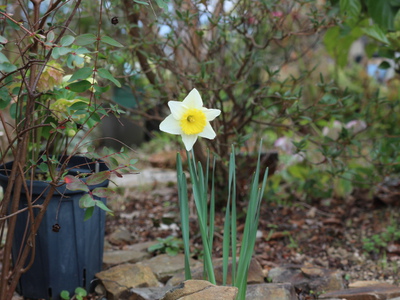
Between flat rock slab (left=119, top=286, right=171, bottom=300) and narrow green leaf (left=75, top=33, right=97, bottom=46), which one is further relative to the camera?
flat rock slab (left=119, top=286, right=171, bottom=300)

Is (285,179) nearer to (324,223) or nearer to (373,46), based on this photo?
(324,223)

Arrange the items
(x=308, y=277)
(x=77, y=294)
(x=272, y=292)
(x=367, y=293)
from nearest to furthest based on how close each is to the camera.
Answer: (x=272, y=292), (x=367, y=293), (x=77, y=294), (x=308, y=277)

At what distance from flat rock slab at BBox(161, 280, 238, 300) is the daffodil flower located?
434 mm

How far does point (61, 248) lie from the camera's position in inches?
79.0

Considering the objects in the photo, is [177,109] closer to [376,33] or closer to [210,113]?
[210,113]

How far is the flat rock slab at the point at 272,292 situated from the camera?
177 centimetres

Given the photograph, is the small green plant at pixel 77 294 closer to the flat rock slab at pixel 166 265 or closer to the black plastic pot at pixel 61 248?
the black plastic pot at pixel 61 248

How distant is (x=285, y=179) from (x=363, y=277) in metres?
1.48

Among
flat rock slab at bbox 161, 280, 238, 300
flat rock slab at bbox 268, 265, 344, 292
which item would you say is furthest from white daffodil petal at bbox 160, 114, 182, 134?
flat rock slab at bbox 268, 265, 344, 292

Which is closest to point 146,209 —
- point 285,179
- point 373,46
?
point 285,179

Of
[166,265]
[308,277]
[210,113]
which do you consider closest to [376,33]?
[308,277]

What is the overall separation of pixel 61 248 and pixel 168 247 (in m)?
0.68

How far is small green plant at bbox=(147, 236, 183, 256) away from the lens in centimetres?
251

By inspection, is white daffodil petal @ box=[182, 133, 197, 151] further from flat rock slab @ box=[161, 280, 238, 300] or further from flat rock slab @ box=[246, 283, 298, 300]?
flat rock slab @ box=[246, 283, 298, 300]
